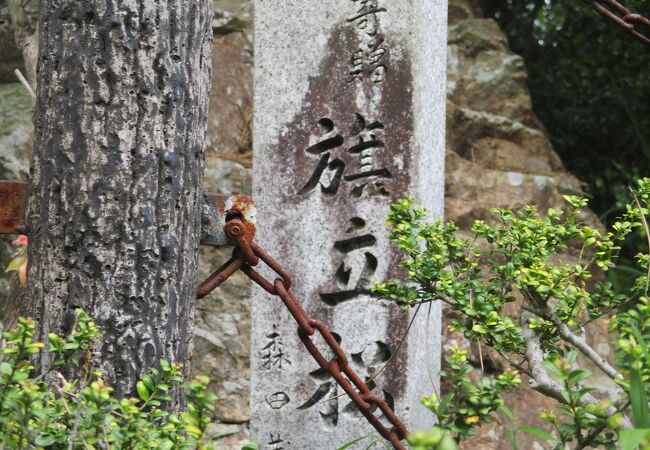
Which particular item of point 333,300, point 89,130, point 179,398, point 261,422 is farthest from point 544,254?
point 261,422

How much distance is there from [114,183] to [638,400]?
1.03m

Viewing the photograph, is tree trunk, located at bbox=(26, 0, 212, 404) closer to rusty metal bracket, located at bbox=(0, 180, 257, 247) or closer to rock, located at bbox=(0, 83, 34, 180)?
rusty metal bracket, located at bbox=(0, 180, 257, 247)

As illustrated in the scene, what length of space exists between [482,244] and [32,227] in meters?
3.51

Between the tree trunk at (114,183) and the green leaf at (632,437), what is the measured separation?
3.01 ft

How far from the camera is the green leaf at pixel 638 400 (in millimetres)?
1366

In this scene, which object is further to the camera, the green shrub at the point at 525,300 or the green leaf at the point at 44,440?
the green shrub at the point at 525,300

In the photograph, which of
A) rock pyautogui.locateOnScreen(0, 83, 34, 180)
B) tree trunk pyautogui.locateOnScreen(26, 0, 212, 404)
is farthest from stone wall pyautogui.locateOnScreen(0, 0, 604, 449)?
tree trunk pyautogui.locateOnScreen(26, 0, 212, 404)

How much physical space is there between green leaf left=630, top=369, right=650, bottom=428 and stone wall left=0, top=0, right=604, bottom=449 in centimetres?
317

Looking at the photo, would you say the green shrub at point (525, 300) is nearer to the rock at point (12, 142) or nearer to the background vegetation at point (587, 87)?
the rock at point (12, 142)

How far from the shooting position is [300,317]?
194cm

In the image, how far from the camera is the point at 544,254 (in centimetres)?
213

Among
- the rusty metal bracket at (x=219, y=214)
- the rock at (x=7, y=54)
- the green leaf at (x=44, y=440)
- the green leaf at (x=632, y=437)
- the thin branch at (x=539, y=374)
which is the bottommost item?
the green leaf at (x=44, y=440)

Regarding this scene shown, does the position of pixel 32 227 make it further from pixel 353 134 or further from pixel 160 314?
pixel 353 134

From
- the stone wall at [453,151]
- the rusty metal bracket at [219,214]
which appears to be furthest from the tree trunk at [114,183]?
the stone wall at [453,151]
